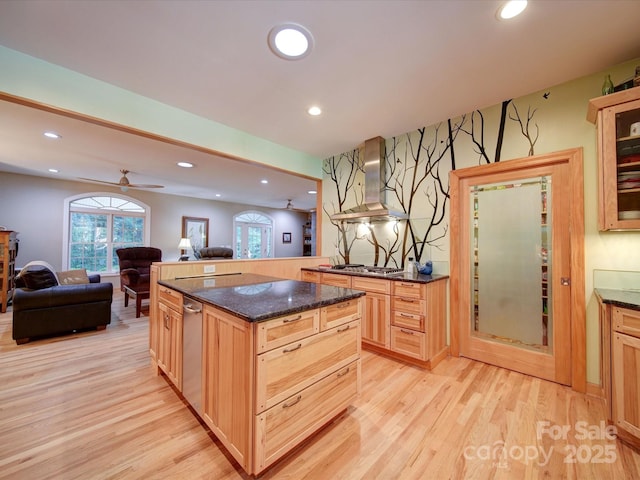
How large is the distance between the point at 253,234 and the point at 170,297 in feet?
23.6

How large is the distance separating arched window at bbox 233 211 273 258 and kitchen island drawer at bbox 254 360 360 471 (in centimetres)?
743

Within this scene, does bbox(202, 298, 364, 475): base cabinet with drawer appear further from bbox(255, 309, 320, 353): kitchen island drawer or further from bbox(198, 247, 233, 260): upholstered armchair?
bbox(198, 247, 233, 260): upholstered armchair

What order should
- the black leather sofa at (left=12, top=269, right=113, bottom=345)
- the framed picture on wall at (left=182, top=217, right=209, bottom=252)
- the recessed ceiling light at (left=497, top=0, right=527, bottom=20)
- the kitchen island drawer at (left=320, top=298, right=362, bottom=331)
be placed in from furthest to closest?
1. the framed picture on wall at (left=182, top=217, right=209, bottom=252)
2. the black leather sofa at (left=12, top=269, right=113, bottom=345)
3. the kitchen island drawer at (left=320, top=298, right=362, bottom=331)
4. the recessed ceiling light at (left=497, top=0, right=527, bottom=20)

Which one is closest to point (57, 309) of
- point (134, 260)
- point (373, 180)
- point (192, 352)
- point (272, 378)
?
point (134, 260)

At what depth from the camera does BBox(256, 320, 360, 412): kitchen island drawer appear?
4.02 feet

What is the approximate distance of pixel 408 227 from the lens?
3.08 m

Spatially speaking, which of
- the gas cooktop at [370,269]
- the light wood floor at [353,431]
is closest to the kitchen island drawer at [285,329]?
the light wood floor at [353,431]

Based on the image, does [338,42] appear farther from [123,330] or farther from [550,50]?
[123,330]

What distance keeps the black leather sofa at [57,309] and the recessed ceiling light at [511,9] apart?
486 cm

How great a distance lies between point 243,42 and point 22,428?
9.44 feet

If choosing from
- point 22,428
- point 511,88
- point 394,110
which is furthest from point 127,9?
point 511,88

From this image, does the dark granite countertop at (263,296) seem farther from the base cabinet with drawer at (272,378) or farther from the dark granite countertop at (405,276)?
the dark granite countertop at (405,276)

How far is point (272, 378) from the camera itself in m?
1.25

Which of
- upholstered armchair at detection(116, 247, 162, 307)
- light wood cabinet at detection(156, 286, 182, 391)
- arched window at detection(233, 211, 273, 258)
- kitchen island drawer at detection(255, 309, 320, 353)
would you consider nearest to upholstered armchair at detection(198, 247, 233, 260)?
upholstered armchair at detection(116, 247, 162, 307)
